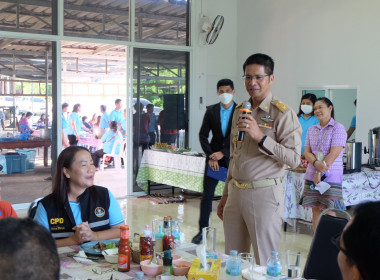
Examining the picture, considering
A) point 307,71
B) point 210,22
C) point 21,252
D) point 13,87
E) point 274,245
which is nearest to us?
point 21,252

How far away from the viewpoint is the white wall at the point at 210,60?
914 centimetres

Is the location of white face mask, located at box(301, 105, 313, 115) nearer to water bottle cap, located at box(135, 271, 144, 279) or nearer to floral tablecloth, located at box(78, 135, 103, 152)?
water bottle cap, located at box(135, 271, 144, 279)

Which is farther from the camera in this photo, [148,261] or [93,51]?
[93,51]

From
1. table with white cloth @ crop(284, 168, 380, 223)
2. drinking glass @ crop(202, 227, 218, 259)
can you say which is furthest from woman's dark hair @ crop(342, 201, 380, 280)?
table with white cloth @ crop(284, 168, 380, 223)

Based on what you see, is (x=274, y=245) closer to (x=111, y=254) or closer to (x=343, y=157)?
(x=111, y=254)

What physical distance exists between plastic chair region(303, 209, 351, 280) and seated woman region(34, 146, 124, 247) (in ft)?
3.82

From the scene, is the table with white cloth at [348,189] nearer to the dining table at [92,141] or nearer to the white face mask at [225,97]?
the white face mask at [225,97]

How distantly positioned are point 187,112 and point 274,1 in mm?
2394

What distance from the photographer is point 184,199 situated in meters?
8.11

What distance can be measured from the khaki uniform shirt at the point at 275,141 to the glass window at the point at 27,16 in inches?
207

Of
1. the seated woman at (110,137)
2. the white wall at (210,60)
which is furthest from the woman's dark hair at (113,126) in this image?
the white wall at (210,60)

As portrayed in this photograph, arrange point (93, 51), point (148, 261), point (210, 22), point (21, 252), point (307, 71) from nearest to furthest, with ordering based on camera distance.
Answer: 1. point (21, 252)
2. point (148, 261)
3. point (307, 71)
4. point (210, 22)
5. point (93, 51)

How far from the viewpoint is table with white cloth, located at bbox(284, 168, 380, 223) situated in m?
5.38

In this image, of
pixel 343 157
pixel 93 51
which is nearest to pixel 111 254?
pixel 343 157
